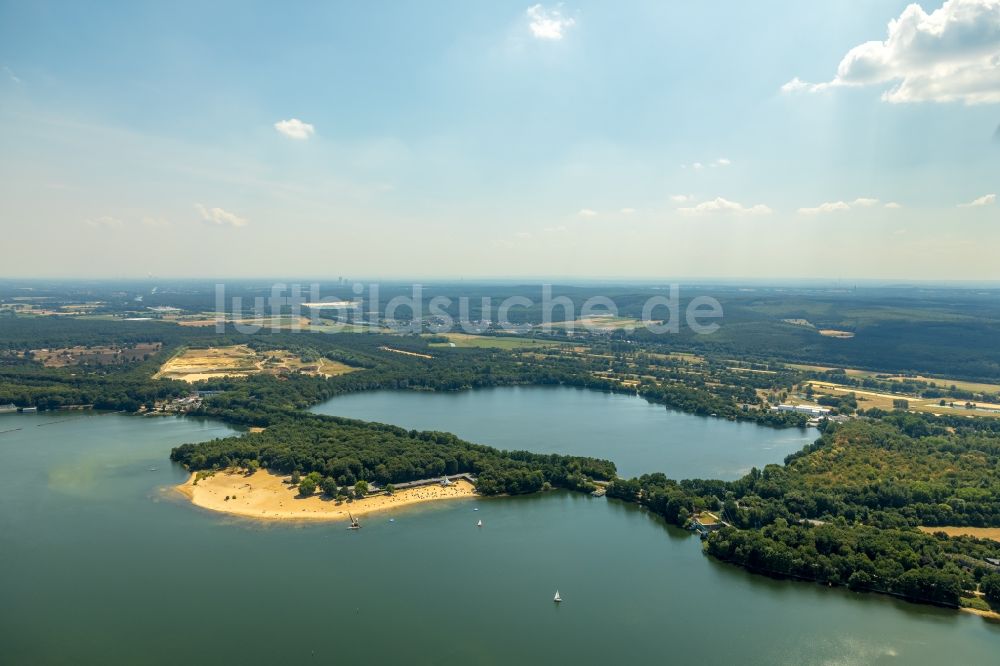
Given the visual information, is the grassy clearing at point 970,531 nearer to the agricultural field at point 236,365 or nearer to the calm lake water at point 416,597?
the calm lake water at point 416,597

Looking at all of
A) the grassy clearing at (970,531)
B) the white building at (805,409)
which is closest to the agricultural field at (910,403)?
the white building at (805,409)

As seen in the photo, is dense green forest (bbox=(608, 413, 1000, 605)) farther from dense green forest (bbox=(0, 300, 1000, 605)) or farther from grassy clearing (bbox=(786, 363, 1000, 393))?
grassy clearing (bbox=(786, 363, 1000, 393))

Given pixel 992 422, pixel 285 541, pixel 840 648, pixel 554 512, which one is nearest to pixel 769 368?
pixel 992 422

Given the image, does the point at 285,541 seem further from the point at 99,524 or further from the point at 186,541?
the point at 99,524

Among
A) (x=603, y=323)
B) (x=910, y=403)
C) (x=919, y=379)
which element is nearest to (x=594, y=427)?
(x=910, y=403)

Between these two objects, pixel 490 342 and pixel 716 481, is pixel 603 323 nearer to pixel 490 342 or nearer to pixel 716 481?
pixel 490 342

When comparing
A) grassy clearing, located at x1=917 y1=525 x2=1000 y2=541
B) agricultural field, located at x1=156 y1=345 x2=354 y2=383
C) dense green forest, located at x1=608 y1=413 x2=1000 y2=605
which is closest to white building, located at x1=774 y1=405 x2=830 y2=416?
dense green forest, located at x1=608 y1=413 x2=1000 y2=605
